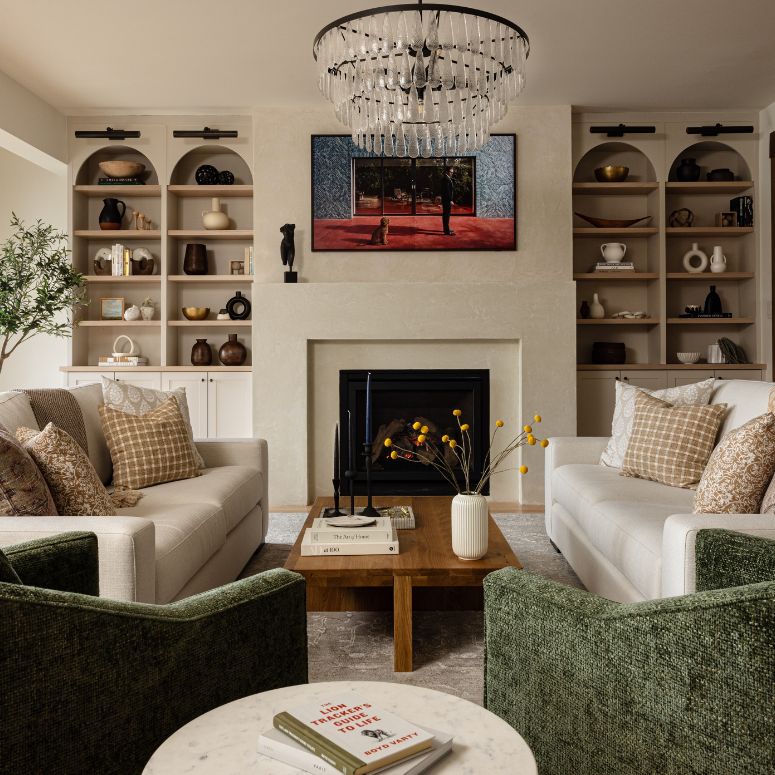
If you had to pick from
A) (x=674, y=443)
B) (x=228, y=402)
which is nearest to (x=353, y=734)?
(x=674, y=443)

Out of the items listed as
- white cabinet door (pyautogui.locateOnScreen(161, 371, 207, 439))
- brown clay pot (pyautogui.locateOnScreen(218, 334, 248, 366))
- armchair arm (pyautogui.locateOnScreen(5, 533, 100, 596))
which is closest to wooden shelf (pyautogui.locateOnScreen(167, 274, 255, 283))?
brown clay pot (pyautogui.locateOnScreen(218, 334, 248, 366))

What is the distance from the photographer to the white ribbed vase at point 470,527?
8.05ft

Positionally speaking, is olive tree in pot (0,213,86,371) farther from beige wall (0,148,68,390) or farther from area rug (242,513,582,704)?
area rug (242,513,582,704)

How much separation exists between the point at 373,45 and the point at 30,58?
2676 mm

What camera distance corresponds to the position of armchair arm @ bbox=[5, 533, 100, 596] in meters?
1.49

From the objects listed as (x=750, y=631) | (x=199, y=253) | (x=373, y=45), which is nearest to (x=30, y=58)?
(x=199, y=253)

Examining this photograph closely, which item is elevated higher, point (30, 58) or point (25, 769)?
point (30, 58)

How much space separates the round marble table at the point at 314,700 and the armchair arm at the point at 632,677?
23cm

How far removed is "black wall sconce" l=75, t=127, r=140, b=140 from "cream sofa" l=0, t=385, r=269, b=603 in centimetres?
253

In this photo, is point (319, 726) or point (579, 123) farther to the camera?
point (579, 123)

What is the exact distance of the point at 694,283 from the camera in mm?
5719

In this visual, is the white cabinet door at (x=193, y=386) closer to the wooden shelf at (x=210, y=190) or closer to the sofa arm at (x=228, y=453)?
the wooden shelf at (x=210, y=190)

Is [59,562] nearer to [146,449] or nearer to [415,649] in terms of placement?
[415,649]

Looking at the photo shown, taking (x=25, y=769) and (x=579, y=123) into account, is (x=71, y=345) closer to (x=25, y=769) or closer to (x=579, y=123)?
(x=579, y=123)
